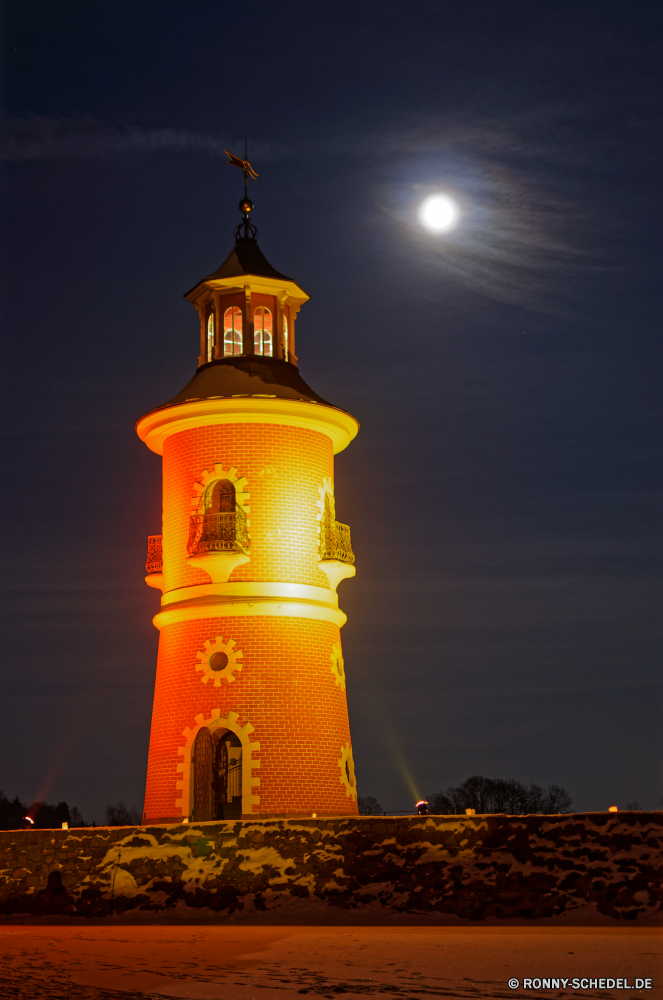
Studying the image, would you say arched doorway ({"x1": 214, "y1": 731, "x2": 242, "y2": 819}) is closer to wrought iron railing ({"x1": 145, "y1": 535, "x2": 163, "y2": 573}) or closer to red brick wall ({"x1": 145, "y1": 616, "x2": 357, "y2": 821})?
red brick wall ({"x1": 145, "y1": 616, "x2": 357, "y2": 821})

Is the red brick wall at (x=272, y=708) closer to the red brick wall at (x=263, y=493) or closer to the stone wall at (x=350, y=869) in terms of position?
the red brick wall at (x=263, y=493)

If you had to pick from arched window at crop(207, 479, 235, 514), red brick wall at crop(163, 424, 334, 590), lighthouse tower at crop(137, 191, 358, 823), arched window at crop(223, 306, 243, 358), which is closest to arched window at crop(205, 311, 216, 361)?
arched window at crop(223, 306, 243, 358)

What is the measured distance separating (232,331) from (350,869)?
639 inches

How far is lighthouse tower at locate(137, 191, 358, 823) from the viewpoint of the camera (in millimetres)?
28000

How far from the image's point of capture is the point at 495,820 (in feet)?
63.8

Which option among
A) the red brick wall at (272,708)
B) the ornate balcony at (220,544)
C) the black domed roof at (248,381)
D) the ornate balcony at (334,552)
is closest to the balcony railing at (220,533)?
the ornate balcony at (220,544)

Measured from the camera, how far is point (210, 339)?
106ft

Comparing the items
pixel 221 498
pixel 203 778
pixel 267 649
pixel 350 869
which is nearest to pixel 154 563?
pixel 221 498

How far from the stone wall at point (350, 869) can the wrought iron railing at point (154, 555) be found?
9.94 metres

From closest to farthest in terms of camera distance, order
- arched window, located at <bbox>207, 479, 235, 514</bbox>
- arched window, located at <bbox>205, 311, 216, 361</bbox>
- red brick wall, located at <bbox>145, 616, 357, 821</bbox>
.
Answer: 1. red brick wall, located at <bbox>145, 616, 357, 821</bbox>
2. arched window, located at <bbox>207, 479, 235, 514</bbox>
3. arched window, located at <bbox>205, 311, 216, 361</bbox>

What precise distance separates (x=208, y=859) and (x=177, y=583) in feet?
33.1

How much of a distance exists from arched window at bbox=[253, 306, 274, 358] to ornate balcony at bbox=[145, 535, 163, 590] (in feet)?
18.4

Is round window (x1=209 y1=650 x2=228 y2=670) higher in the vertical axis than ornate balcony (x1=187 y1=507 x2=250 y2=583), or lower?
lower

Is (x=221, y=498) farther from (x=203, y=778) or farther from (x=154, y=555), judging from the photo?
(x=203, y=778)
